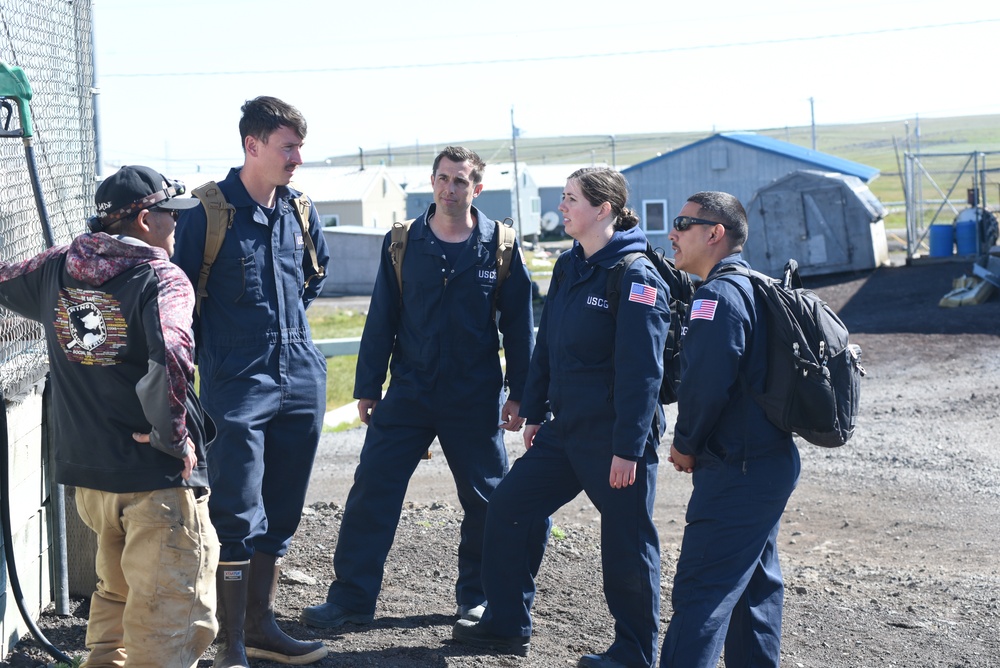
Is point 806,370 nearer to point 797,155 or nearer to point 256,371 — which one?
point 256,371

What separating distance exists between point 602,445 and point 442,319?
107cm

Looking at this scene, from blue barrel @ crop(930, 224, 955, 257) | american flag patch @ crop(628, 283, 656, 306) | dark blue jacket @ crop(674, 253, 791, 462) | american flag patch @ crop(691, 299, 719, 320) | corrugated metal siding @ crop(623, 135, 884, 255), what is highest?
corrugated metal siding @ crop(623, 135, 884, 255)

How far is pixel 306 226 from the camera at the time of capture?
4.61 meters

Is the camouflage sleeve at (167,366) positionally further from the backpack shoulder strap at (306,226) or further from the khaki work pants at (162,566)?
the backpack shoulder strap at (306,226)

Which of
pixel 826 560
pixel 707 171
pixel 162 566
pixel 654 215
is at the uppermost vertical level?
pixel 707 171

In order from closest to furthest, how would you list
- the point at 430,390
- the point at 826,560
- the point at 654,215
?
the point at 430,390 → the point at 826,560 → the point at 654,215

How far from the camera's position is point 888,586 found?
5953 millimetres

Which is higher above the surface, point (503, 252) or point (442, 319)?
point (503, 252)

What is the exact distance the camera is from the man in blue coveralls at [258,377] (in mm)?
4133

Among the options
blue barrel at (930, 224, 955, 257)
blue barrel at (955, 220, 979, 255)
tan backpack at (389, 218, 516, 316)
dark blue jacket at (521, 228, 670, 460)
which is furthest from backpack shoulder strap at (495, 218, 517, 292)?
blue barrel at (930, 224, 955, 257)

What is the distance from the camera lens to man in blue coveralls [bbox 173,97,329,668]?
413 cm

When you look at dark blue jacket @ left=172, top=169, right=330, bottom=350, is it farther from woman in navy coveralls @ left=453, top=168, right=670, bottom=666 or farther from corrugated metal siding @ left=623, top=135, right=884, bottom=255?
corrugated metal siding @ left=623, top=135, right=884, bottom=255

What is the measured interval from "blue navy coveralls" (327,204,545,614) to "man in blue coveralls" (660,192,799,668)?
1.36 metres

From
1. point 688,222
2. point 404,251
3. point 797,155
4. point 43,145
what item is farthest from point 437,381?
point 797,155
